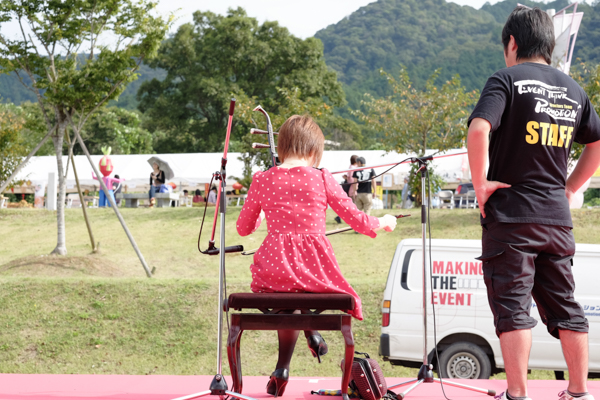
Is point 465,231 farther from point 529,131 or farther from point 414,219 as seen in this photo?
point 529,131

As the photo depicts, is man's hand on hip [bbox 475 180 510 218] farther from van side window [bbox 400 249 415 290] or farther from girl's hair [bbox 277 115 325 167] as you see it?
van side window [bbox 400 249 415 290]

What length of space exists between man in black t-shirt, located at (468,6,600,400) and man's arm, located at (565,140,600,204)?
0.69 ft

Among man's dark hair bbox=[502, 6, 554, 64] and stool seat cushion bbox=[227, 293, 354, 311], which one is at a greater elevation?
man's dark hair bbox=[502, 6, 554, 64]

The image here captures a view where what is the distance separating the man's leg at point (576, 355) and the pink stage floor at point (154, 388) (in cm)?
78

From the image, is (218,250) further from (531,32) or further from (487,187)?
(531,32)

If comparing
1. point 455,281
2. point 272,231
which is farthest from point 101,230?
point 272,231

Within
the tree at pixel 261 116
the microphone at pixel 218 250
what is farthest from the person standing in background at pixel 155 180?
the microphone at pixel 218 250

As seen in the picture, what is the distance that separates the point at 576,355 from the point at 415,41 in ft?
460

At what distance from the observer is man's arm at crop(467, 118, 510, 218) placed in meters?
Answer: 3.04

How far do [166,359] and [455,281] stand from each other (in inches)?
139

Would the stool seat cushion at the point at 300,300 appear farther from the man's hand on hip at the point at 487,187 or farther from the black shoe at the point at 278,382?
the man's hand on hip at the point at 487,187

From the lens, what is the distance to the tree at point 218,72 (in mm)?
48500

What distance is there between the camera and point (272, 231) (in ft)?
12.2

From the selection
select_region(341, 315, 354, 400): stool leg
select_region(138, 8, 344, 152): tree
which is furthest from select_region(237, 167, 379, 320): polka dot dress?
select_region(138, 8, 344, 152): tree
